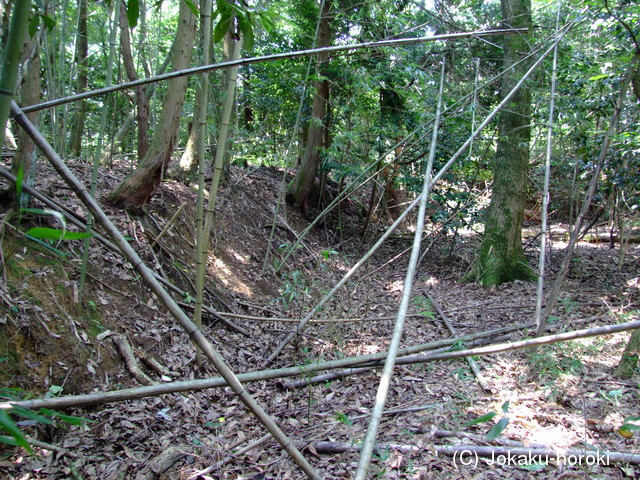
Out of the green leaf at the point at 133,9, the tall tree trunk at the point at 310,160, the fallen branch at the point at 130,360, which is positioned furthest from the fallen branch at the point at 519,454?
the tall tree trunk at the point at 310,160

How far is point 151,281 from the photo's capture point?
3.48ft

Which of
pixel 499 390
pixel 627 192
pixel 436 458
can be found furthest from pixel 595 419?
pixel 627 192

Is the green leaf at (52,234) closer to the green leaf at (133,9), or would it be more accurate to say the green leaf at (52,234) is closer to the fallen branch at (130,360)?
the green leaf at (133,9)

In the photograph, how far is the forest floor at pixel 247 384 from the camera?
1.96 meters

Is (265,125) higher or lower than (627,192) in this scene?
higher

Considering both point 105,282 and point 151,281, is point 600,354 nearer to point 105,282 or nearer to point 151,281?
point 151,281

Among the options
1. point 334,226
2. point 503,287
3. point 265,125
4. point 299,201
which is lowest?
point 503,287

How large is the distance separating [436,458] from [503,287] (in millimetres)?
4126

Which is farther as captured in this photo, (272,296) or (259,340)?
(272,296)

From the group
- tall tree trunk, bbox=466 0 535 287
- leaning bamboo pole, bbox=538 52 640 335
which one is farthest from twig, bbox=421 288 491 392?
tall tree trunk, bbox=466 0 535 287

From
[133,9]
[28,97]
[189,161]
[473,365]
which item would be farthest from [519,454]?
[189,161]

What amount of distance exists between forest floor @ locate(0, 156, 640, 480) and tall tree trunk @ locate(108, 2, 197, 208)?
0.19 meters

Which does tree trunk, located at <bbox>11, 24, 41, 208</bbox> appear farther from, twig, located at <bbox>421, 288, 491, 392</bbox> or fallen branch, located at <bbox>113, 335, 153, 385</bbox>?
twig, located at <bbox>421, 288, 491, 392</bbox>

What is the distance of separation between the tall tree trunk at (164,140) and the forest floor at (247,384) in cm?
19
